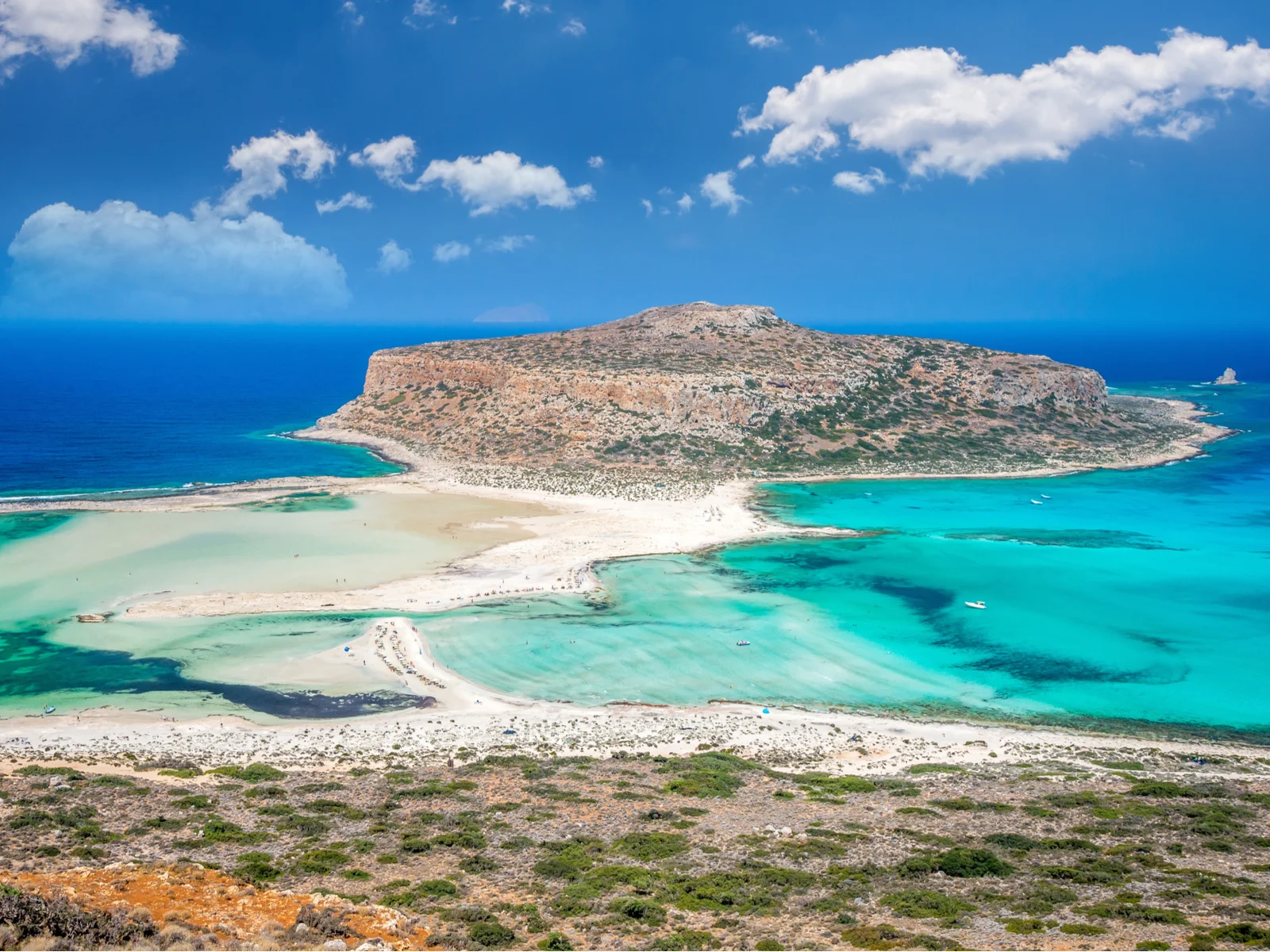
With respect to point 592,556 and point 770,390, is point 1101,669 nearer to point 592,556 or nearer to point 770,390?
point 592,556

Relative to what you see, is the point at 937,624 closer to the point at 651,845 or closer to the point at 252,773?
the point at 651,845

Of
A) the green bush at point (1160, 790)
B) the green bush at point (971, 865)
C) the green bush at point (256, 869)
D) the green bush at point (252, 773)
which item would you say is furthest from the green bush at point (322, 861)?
the green bush at point (1160, 790)

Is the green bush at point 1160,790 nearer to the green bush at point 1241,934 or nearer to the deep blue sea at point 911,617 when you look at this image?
the deep blue sea at point 911,617

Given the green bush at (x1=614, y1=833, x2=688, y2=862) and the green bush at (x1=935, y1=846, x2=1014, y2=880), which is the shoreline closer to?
the green bush at (x1=614, y1=833, x2=688, y2=862)

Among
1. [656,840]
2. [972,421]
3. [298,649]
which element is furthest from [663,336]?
[656,840]

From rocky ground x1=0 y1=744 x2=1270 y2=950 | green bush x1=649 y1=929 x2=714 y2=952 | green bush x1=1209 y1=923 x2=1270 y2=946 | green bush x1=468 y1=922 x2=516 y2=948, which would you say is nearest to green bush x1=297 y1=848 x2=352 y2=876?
rocky ground x1=0 y1=744 x2=1270 y2=950
